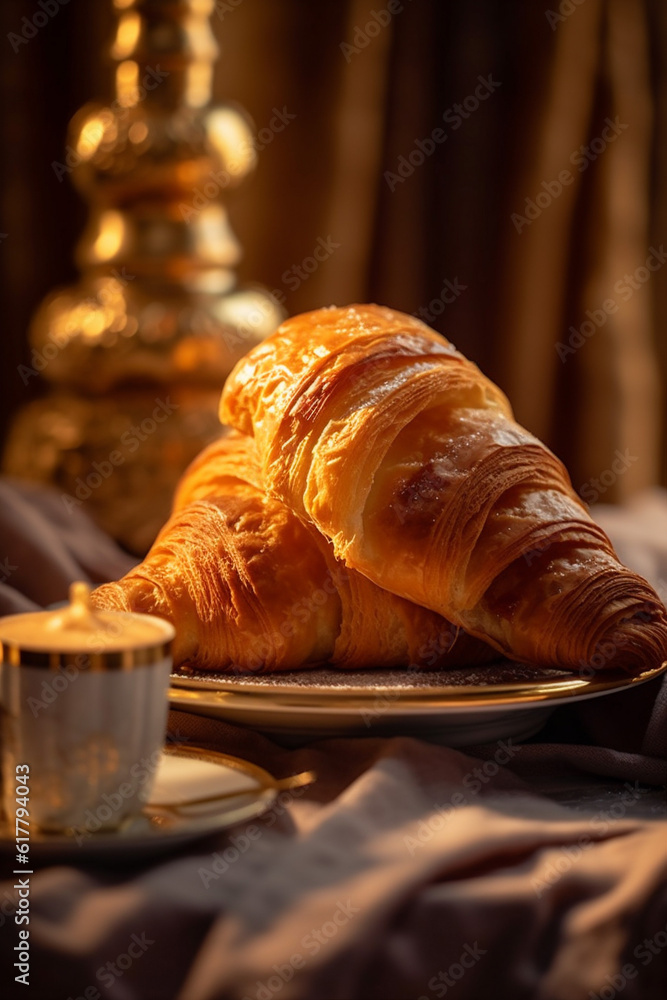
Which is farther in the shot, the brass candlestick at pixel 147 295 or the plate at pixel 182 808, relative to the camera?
the brass candlestick at pixel 147 295

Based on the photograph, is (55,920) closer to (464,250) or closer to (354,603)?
(354,603)

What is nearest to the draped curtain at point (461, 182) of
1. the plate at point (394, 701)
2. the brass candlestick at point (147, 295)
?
the brass candlestick at point (147, 295)

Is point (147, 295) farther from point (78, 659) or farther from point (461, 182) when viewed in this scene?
point (78, 659)

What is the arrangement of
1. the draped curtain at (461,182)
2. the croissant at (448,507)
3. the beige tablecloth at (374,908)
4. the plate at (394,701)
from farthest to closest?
the draped curtain at (461,182)
the croissant at (448,507)
the plate at (394,701)
the beige tablecloth at (374,908)

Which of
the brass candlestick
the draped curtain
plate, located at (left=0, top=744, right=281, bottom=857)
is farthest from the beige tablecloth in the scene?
the draped curtain

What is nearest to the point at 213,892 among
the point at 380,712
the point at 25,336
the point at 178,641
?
the point at 380,712

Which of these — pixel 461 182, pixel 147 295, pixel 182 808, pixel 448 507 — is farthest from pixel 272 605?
pixel 461 182

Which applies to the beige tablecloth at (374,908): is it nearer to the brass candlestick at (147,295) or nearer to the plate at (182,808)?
the plate at (182,808)

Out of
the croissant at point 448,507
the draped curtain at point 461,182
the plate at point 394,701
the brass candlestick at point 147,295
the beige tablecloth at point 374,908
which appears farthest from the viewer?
the draped curtain at point 461,182
